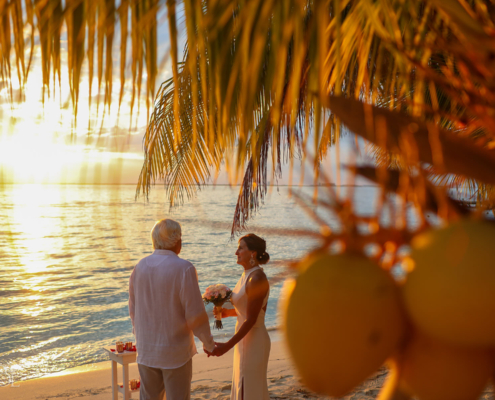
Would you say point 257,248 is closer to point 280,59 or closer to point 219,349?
point 219,349

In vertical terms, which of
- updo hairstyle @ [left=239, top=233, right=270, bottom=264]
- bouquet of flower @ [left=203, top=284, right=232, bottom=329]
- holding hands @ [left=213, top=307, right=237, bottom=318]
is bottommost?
holding hands @ [left=213, top=307, right=237, bottom=318]

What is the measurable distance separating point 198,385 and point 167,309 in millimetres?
3828

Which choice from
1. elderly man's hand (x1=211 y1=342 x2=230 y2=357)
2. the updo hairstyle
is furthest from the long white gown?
elderly man's hand (x1=211 y1=342 x2=230 y2=357)

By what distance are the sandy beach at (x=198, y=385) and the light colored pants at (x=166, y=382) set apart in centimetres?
238

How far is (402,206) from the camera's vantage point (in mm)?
369

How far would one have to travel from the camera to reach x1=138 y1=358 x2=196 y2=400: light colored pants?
3562 mm

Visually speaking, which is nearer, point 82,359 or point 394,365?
point 394,365

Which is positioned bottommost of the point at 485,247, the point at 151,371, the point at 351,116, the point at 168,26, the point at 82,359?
the point at 82,359

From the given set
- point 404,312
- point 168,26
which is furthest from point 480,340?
point 168,26

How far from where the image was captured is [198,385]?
22.3 feet

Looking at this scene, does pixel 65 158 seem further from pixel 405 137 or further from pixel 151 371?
pixel 151 371

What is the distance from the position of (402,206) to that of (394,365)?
0.13 m

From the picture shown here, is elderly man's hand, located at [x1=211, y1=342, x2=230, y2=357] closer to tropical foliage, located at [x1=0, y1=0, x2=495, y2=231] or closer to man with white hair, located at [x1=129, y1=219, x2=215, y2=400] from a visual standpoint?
man with white hair, located at [x1=129, y1=219, x2=215, y2=400]

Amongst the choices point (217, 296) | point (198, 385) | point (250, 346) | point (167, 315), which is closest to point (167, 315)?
point (167, 315)
